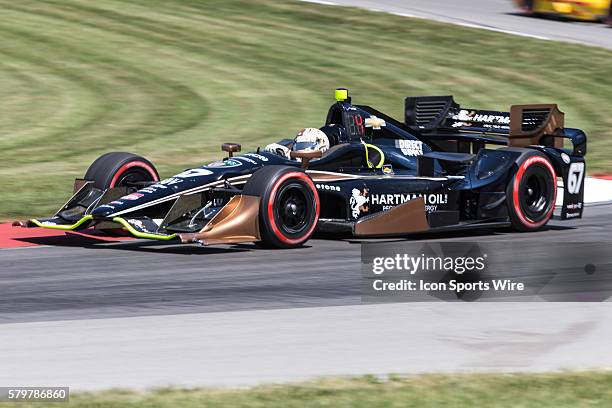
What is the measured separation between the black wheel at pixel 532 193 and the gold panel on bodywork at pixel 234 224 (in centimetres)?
283

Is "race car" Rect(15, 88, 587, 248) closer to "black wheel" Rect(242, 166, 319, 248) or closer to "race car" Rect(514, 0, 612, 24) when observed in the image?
"black wheel" Rect(242, 166, 319, 248)

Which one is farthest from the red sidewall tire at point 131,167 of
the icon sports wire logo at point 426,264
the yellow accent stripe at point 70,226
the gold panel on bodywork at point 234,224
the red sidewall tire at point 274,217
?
the icon sports wire logo at point 426,264

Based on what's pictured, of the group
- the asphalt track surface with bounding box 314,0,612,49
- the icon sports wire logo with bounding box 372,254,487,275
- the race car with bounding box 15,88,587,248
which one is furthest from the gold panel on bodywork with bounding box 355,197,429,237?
the asphalt track surface with bounding box 314,0,612,49

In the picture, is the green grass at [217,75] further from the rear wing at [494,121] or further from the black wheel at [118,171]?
the rear wing at [494,121]

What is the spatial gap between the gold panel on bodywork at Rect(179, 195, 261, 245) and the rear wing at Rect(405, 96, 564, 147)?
11.7 ft

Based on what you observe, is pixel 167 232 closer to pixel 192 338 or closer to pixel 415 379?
pixel 192 338

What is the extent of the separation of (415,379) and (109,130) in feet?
45.5

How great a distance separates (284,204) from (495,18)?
2078cm

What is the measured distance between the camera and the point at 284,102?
2234cm

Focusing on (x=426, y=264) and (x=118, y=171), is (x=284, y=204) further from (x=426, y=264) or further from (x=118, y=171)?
(x=118, y=171)

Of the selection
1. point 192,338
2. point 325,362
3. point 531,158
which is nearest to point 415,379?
point 325,362

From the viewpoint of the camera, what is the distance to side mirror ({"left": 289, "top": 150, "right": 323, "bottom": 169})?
11.8 m

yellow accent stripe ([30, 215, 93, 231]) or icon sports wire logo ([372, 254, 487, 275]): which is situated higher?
yellow accent stripe ([30, 215, 93, 231])

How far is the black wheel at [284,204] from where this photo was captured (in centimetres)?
1092
